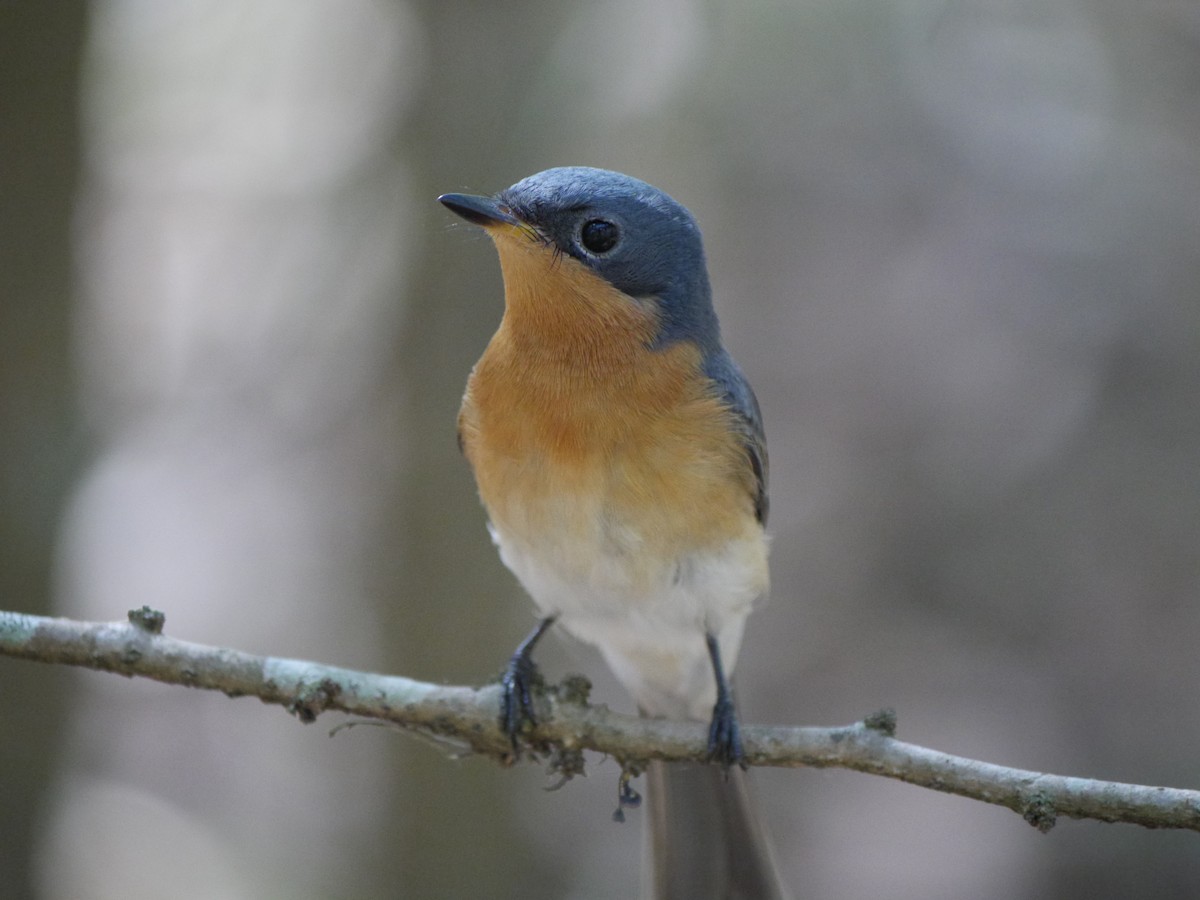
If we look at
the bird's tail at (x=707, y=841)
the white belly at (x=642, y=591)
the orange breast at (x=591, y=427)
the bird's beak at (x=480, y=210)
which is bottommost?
the bird's tail at (x=707, y=841)

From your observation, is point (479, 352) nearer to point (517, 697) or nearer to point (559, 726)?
point (517, 697)

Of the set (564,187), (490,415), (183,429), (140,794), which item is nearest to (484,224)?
(564,187)

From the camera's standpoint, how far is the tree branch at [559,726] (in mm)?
2699

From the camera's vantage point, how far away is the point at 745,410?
13.1 feet

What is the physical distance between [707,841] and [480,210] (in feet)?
7.75

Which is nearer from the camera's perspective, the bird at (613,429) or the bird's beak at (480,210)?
the bird's beak at (480,210)

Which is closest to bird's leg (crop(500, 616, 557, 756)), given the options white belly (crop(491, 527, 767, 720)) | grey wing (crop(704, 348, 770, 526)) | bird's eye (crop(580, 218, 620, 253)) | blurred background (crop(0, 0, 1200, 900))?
white belly (crop(491, 527, 767, 720))

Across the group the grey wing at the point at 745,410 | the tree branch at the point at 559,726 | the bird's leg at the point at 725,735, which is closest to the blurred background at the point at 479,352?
the tree branch at the point at 559,726

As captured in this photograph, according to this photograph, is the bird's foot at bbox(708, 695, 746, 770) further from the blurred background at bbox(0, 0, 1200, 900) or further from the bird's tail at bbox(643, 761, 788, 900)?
the blurred background at bbox(0, 0, 1200, 900)

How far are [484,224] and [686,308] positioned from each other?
30.6 inches

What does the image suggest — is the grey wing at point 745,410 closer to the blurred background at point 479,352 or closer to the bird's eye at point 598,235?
the bird's eye at point 598,235

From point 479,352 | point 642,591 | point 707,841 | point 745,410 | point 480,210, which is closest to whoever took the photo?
point 480,210

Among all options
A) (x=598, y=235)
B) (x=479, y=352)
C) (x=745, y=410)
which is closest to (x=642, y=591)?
(x=745, y=410)

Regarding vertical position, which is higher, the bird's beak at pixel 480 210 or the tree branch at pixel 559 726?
the bird's beak at pixel 480 210
